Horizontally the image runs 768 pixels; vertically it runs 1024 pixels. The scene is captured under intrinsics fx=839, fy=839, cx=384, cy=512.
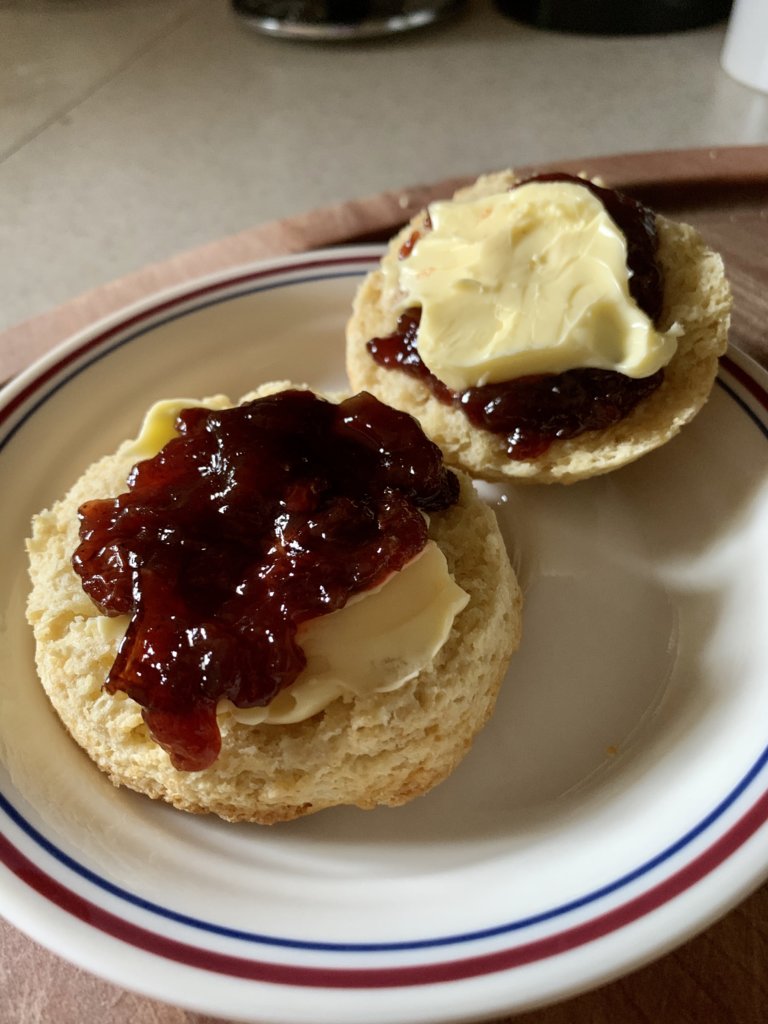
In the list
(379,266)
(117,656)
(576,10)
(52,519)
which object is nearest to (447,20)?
(576,10)

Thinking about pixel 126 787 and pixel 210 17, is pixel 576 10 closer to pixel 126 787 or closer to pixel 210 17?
pixel 210 17

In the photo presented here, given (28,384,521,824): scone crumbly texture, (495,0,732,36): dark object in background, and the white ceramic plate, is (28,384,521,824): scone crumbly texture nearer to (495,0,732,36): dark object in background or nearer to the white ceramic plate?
the white ceramic plate

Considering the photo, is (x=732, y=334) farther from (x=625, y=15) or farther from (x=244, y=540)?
(x=625, y=15)

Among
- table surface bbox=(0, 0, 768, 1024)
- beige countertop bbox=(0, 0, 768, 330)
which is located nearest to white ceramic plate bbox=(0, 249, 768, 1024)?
table surface bbox=(0, 0, 768, 1024)

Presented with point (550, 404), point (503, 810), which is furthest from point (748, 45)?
point (503, 810)

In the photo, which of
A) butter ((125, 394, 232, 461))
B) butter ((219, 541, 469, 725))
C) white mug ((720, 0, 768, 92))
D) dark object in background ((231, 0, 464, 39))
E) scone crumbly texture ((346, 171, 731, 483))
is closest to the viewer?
butter ((219, 541, 469, 725))

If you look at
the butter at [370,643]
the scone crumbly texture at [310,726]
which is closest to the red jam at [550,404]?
the scone crumbly texture at [310,726]

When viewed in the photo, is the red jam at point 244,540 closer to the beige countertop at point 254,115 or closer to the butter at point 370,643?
the butter at point 370,643

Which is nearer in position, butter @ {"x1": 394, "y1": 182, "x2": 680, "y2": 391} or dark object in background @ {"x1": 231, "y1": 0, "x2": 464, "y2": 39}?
butter @ {"x1": 394, "y1": 182, "x2": 680, "y2": 391}
